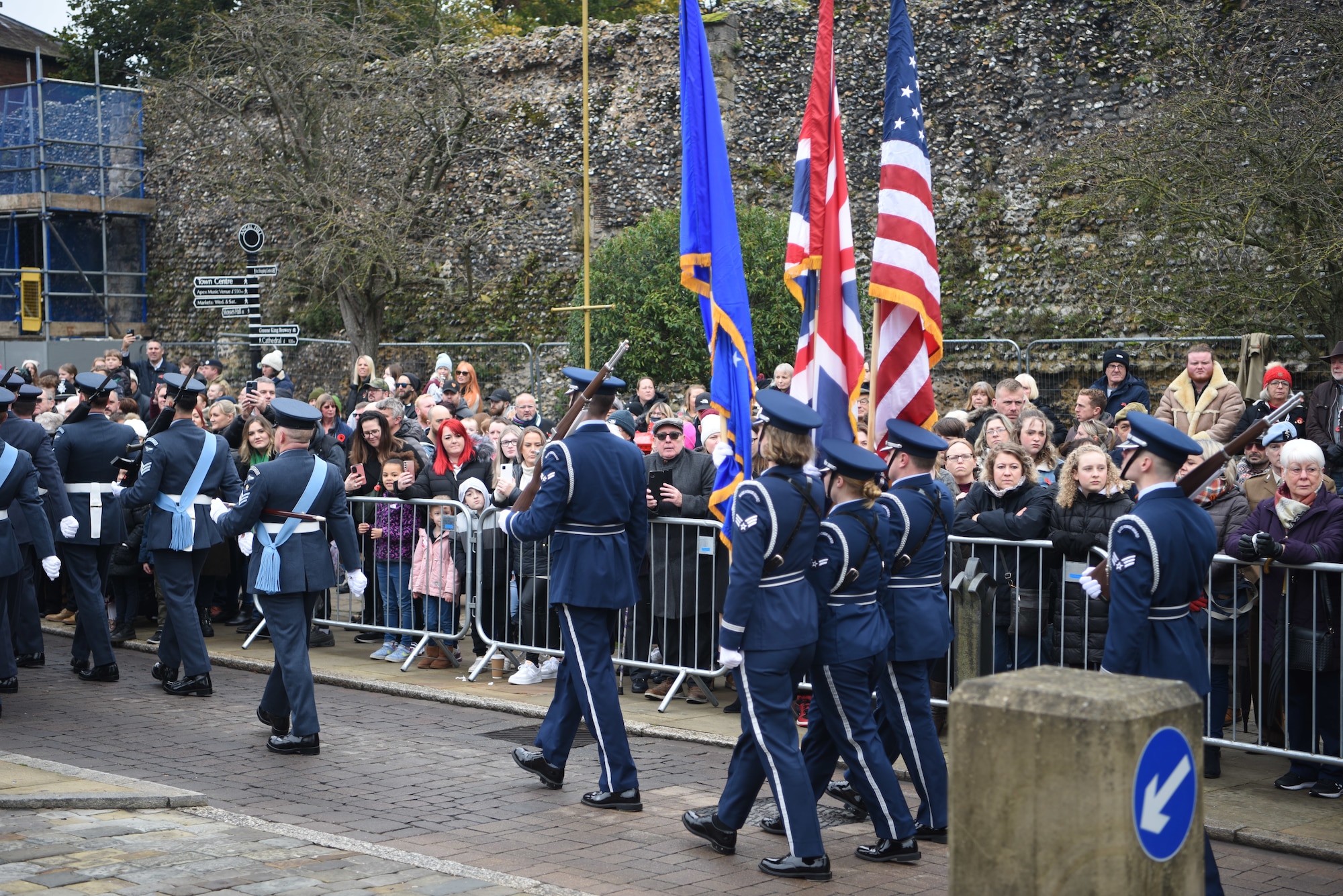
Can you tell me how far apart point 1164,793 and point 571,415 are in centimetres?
417

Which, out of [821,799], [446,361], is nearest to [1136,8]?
[446,361]

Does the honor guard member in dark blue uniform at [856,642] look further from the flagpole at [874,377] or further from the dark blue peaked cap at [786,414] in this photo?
the flagpole at [874,377]

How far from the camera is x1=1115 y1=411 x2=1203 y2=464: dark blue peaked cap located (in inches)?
208

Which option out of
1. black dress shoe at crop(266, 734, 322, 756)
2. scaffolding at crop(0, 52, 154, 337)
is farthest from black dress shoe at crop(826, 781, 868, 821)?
scaffolding at crop(0, 52, 154, 337)

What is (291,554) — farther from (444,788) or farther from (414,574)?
(414,574)

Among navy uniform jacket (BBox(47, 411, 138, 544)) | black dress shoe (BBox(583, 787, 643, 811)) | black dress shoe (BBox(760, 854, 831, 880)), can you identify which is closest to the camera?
black dress shoe (BBox(760, 854, 831, 880))

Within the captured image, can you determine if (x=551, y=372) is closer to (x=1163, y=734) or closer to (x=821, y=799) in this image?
(x=821, y=799)

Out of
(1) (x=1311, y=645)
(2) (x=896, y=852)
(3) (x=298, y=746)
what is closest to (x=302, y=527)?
(3) (x=298, y=746)

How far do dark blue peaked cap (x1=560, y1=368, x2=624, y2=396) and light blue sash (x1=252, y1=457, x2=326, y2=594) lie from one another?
1540 millimetres

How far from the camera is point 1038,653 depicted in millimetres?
7562

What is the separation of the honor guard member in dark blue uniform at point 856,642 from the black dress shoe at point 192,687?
4.83 meters

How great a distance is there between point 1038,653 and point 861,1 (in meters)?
16.1

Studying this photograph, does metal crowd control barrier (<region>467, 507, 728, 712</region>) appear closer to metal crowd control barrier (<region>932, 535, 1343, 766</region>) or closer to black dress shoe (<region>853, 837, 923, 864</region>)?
metal crowd control barrier (<region>932, 535, 1343, 766</region>)

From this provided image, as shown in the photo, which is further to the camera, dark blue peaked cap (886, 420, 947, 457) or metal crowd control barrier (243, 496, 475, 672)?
metal crowd control barrier (243, 496, 475, 672)
